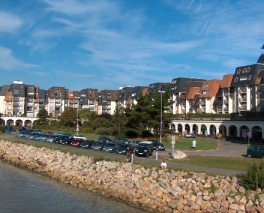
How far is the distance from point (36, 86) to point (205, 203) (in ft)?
486

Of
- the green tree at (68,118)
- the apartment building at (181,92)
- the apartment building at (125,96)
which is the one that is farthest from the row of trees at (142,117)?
the apartment building at (125,96)

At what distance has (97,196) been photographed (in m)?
28.5

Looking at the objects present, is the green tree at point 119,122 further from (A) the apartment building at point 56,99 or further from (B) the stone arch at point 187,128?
(A) the apartment building at point 56,99

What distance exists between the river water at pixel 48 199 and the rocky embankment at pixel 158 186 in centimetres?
117

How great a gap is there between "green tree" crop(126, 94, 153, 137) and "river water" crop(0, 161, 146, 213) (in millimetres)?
39945

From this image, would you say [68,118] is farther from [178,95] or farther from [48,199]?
[48,199]

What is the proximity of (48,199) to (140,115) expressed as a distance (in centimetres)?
4817

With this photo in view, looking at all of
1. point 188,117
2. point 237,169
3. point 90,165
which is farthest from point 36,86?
point 237,169

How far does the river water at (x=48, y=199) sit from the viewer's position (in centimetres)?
2445

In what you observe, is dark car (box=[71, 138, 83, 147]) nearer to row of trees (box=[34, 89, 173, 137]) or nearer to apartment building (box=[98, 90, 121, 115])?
row of trees (box=[34, 89, 173, 137])

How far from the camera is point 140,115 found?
Answer: 74.4 metres

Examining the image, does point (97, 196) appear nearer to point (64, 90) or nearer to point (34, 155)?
point (34, 155)

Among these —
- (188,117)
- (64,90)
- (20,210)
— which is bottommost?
(20,210)

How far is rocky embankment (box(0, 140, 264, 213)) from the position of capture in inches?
853
